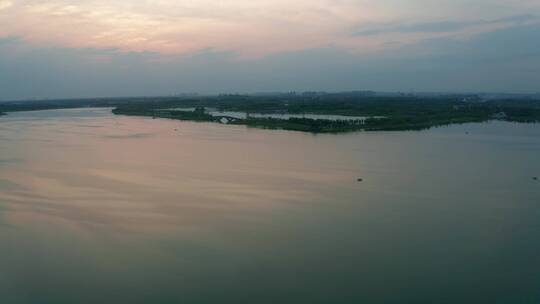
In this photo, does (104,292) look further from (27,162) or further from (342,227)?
(27,162)

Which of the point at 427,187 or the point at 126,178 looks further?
the point at 126,178

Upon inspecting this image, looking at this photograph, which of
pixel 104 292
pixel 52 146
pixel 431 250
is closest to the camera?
pixel 104 292

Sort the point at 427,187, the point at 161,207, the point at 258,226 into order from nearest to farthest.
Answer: the point at 258,226 → the point at 161,207 → the point at 427,187

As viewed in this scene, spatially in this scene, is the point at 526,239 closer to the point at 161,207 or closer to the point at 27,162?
the point at 161,207

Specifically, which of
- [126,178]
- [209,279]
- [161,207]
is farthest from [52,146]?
[209,279]

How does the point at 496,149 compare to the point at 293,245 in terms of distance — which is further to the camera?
the point at 496,149

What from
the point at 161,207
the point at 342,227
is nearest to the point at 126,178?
the point at 161,207
